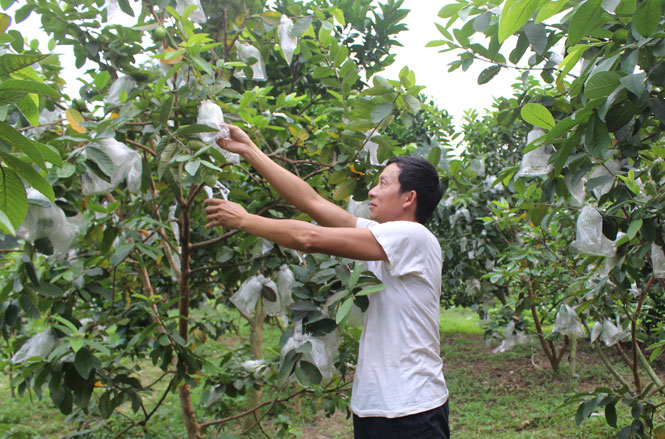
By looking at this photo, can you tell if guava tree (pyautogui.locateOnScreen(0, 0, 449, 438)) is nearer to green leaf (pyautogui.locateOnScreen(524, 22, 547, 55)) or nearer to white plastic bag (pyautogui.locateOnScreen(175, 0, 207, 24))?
white plastic bag (pyautogui.locateOnScreen(175, 0, 207, 24))

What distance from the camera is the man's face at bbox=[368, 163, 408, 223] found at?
1541 millimetres

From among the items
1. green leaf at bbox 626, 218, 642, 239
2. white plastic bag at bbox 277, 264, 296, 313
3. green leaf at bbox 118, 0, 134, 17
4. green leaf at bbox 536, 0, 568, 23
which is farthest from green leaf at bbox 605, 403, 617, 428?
green leaf at bbox 118, 0, 134, 17

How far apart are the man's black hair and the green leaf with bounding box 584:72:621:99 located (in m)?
0.59

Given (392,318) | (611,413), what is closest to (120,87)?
(392,318)

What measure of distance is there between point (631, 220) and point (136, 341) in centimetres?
163

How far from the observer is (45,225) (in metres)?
1.32

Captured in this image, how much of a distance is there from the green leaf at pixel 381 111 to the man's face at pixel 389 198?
0.15m

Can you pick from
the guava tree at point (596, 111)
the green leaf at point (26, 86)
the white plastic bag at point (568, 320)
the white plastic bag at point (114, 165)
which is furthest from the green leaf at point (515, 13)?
the white plastic bag at point (568, 320)

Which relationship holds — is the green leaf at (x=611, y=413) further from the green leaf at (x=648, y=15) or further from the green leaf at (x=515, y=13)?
the green leaf at (x=515, y=13)

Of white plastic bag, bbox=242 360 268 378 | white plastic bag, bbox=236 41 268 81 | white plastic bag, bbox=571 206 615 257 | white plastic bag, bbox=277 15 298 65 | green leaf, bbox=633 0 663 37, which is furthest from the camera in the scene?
white plastic bag, bbox=242 360 268 378

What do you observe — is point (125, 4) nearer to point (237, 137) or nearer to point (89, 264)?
point (237, 137)

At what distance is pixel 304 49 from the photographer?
2.07 metres

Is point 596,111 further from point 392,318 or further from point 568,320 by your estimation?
point 568,320

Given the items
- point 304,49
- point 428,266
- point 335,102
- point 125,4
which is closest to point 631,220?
point 428,266
